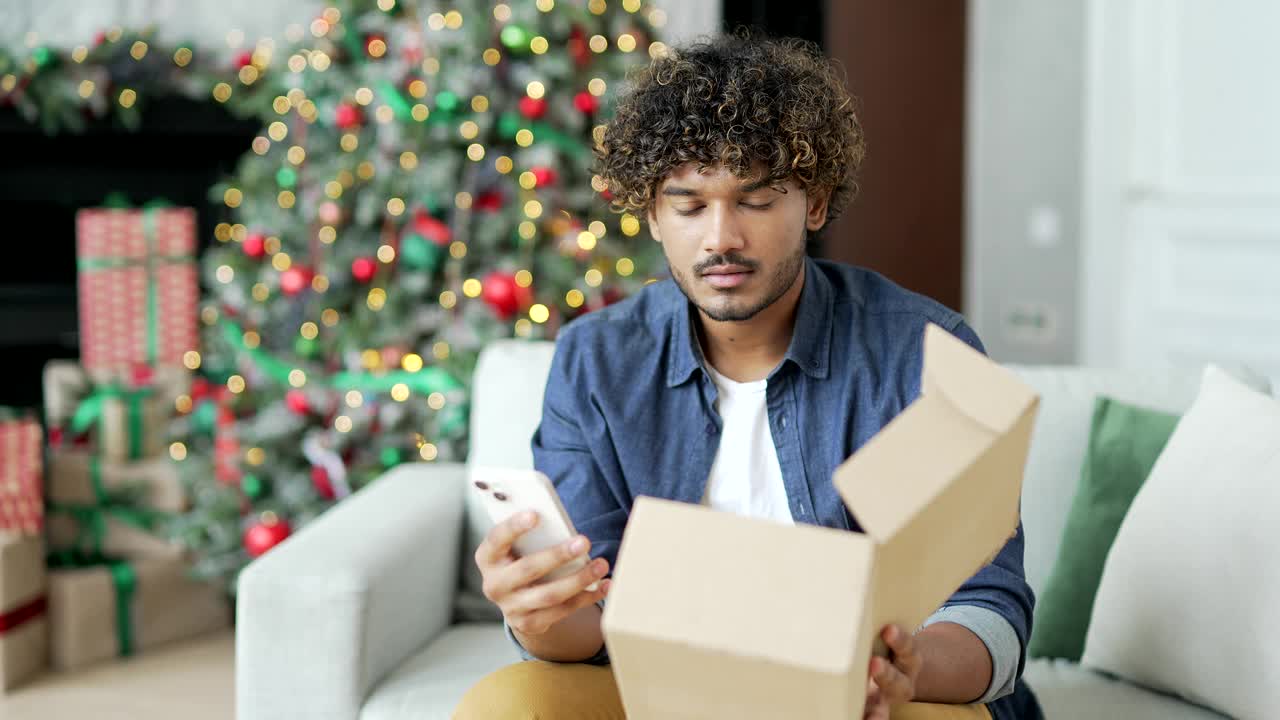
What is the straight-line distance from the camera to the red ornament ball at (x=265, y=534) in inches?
100

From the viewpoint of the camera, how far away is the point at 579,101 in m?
2.49

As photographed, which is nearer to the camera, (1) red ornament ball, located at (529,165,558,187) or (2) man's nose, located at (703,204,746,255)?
(2) man's nose, located at (703,204,746,255)

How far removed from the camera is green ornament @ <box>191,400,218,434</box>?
276 centimetres

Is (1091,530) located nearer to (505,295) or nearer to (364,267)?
(505,295)

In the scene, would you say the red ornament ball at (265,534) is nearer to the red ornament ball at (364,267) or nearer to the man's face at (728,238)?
the red ornament ball at (364,267)

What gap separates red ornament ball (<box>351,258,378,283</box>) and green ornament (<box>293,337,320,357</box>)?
17 centimetres

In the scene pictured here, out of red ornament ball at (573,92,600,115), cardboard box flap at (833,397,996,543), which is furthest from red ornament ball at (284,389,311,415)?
cardboard box flap at (833,397,996,543)

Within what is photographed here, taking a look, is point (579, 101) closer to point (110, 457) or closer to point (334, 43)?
point (334, 43)

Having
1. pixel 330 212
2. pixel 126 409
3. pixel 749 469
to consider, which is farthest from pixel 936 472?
pixel 126 409

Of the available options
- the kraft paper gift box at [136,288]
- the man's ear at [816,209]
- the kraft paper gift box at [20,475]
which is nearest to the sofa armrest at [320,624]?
the man's ear at [816,209]

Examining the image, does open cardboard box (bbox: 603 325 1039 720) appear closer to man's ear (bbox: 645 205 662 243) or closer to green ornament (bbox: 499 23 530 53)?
man's ear (bbox: 645 205 662 243)

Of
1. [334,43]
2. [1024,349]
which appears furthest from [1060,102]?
[334,43]

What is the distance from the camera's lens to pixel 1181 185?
3.61 meters

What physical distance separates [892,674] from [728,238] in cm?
47
